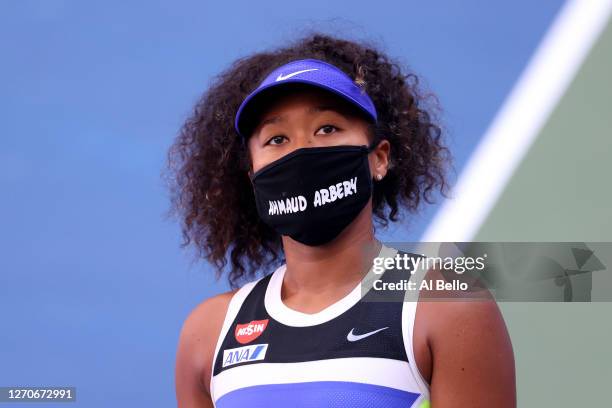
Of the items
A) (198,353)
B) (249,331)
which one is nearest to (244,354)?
(249,331)

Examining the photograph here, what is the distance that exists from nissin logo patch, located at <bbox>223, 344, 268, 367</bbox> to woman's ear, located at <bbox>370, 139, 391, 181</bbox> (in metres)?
0.43

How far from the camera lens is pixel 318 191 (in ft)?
6.19

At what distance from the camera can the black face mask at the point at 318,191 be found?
1.88m

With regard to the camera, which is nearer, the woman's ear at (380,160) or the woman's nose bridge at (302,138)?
the woman's nose bridge at (302,138)

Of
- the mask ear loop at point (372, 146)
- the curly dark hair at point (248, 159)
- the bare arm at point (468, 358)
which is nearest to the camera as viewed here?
the bare arm at point (468, 358)

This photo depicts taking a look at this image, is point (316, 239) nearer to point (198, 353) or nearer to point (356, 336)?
point (356, 336)

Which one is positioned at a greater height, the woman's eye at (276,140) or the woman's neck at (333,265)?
the woman's eye at (276,140)

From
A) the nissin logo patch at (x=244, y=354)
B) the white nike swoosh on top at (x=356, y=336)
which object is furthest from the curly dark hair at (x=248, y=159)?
the white nike swoosh on top at (x=356, y=336)

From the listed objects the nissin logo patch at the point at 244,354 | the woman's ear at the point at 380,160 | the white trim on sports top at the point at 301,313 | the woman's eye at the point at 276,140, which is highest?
the woman's eye at the point at 276,140

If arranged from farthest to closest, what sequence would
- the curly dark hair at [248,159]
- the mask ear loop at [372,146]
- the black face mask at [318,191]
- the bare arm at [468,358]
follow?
the curly dark hair at [248,159]
the mask ear loop at [372,146]
the black face mask at [318,191]
the bare arm at [468,358]

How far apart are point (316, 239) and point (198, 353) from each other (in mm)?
386

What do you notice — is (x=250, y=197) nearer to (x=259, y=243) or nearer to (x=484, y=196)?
(x=259, y=243)

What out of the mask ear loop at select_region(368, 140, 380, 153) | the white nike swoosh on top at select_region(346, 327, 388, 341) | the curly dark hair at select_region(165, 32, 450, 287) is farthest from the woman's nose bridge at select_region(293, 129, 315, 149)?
the white nike swoosh on top at select_region(346, 327, 388, 341)

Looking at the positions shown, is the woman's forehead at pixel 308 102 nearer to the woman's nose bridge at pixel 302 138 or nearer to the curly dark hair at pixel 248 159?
the woman's nose bridge at pixel 302 138
